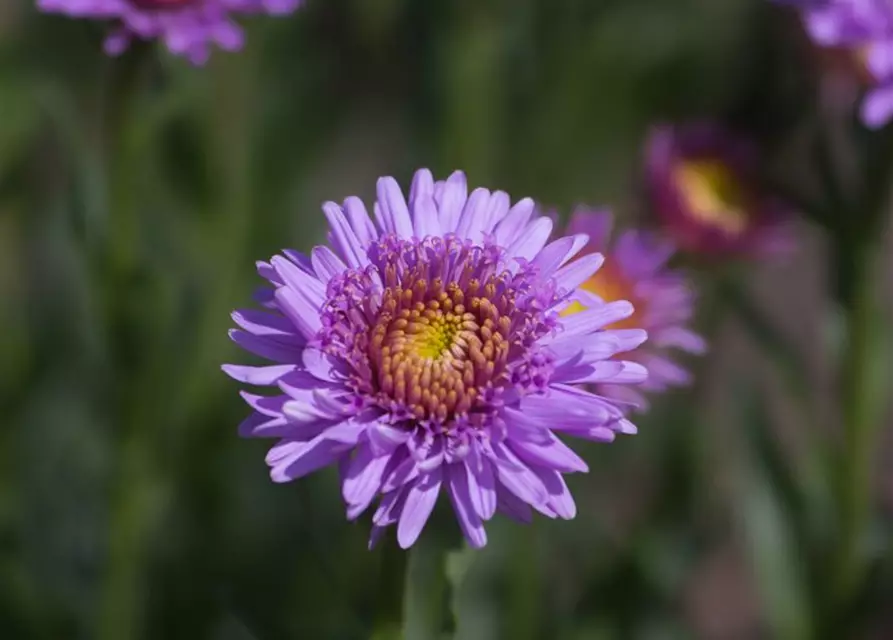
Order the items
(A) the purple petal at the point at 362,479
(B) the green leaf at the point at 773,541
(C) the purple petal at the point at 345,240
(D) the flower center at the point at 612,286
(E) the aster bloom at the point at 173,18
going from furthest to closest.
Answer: (B) the green leaf at the point at 773,541 → (D) the flower center at the point at 612,286 → (E) the aster bloom at the point at 173,18 → (C) the purple petal at the point at 345,240 → (A) the purple petal at the point at 362,479

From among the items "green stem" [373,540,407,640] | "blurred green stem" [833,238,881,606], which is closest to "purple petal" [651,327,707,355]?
"blurred green stem" [833,238,881,606]

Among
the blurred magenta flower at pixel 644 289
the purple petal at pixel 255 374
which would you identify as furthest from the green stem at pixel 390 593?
the blurred magenta flower at pixel 644 289

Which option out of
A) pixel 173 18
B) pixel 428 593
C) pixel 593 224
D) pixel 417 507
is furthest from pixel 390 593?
pixel 173 18

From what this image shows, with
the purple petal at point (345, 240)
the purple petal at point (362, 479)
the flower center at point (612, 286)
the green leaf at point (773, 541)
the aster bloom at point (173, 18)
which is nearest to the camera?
the purple petal at point (362, 479)

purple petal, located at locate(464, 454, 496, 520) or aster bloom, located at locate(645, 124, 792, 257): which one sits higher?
aster bloom, located at locate(645, 124, 792, 257)

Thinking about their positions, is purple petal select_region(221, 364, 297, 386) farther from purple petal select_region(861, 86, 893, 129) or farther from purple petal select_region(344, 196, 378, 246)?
purple petal select_region(861, 86, 893, 129)

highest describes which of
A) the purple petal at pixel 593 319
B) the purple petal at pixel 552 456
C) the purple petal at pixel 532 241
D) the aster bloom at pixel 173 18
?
the aster bloom at pixel 173 18

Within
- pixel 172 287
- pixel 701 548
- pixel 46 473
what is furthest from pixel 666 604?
pixel 46 473

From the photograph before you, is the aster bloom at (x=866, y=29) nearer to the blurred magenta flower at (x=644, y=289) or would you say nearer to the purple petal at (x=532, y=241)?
the blurred magenta flower at (x=644, y=289)
